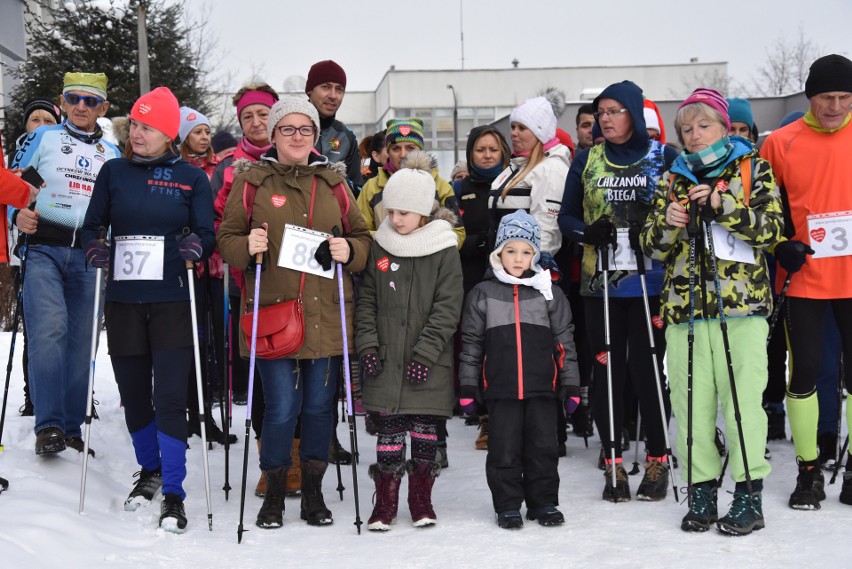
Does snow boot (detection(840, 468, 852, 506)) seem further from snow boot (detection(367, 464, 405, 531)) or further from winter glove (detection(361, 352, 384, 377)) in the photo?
winter glove (detection(361, 352, 384, 377))

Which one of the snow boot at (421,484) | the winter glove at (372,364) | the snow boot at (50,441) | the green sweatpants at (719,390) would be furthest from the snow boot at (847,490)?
the snow boot at (50,441)

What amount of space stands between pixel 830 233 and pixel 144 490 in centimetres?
387

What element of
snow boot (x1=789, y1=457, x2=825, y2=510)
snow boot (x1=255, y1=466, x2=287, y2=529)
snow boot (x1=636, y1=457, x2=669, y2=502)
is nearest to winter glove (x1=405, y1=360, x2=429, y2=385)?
snow boot (x1=255, y1=466, x2=287, y2=529)

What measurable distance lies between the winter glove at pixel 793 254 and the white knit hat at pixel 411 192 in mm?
1857

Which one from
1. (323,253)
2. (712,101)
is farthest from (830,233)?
(323,253)

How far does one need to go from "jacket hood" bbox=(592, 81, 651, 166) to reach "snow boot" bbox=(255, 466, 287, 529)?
102 inches

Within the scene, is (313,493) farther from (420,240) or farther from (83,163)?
(83,163)

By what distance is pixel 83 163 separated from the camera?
5.76 meters

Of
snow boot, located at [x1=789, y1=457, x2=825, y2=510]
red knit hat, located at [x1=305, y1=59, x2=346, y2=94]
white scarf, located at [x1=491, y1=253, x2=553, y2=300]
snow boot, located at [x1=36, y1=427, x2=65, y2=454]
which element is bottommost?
snow boot, located at [x1=789, y1=457, x2=825, y2=510]

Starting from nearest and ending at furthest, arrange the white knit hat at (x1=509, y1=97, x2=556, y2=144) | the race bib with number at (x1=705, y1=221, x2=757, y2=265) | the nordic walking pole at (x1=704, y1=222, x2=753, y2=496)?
the nordic walking pole at (x1=704, y1=222, x2=753, y2=496), the race bib with number at (x1=705, y1=221, x2=757, y2=265), the white knit hat at (x1=509, y1=97, x2=556, y2=144)

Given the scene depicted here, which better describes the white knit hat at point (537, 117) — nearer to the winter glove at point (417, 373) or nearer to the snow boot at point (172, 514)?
the winter glove at point (417, 373)

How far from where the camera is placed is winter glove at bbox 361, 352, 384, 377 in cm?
489

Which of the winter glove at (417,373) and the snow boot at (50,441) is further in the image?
the snow boot at (50,441)

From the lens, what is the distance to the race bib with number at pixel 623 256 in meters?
5.38
